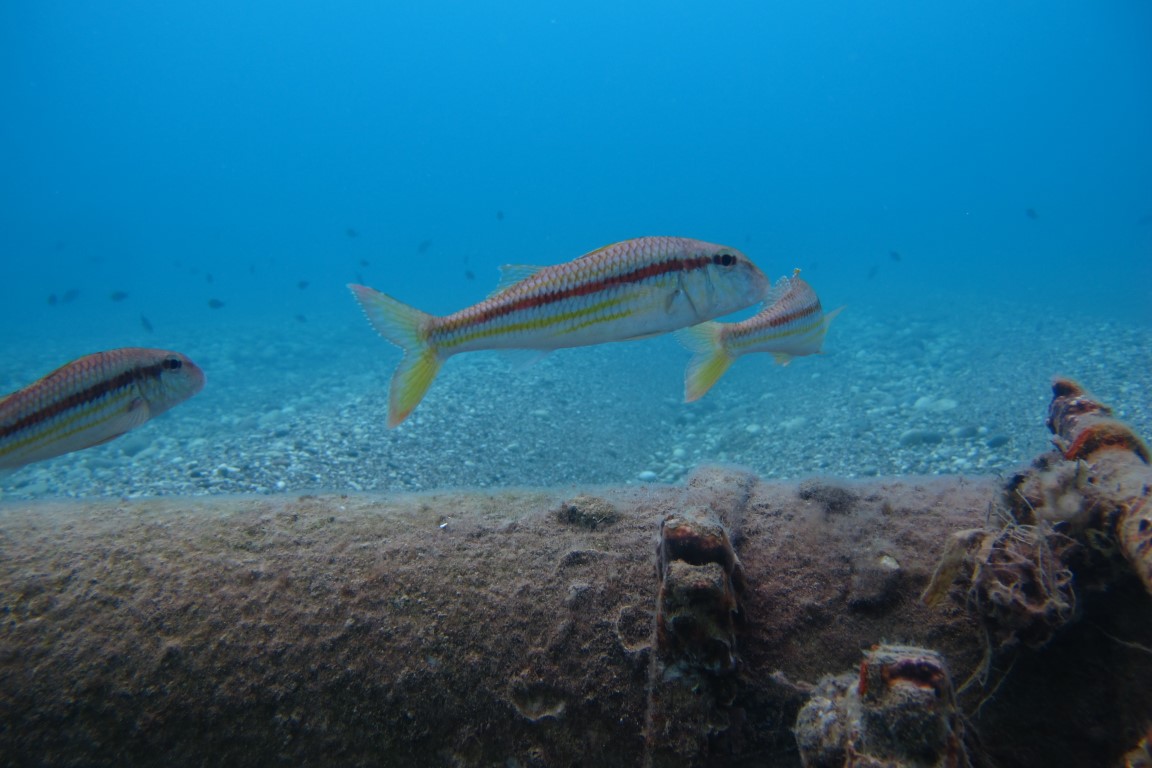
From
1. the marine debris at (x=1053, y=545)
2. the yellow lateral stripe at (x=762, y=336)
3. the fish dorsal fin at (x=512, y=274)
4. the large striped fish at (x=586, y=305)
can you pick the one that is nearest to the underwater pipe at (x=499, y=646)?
the marine debris at (x=1053, y=545)

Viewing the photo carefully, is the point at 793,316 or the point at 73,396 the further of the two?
the point at 793,316

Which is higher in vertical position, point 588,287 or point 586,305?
point 588,287

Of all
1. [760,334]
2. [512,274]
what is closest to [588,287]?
[512,274]

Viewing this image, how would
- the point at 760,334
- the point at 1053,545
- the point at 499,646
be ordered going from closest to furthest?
the point at 1053,545, the point at 499,646, the point at 760,334

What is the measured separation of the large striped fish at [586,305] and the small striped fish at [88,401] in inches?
61.2

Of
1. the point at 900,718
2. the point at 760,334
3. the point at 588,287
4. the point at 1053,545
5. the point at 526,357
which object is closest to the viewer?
the point at 900,718

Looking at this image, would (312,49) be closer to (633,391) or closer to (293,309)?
(293,309)

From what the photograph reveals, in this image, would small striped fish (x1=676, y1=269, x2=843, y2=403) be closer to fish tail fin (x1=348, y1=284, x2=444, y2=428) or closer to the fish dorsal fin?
the fish dorsal fin

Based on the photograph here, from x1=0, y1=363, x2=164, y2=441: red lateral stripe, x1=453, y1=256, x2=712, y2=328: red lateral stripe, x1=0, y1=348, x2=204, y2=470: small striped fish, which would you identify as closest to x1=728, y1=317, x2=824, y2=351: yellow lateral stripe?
x1=453, y1=256, x2=712, y2=328: red lateral stripe

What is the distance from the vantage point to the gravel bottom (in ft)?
27.2

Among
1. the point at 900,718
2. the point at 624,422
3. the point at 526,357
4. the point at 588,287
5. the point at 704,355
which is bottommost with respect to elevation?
the point at 624,422

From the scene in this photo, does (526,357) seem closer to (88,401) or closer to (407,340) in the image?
(407,340)

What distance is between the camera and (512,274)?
3.64 m

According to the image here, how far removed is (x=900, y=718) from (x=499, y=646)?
144cm
